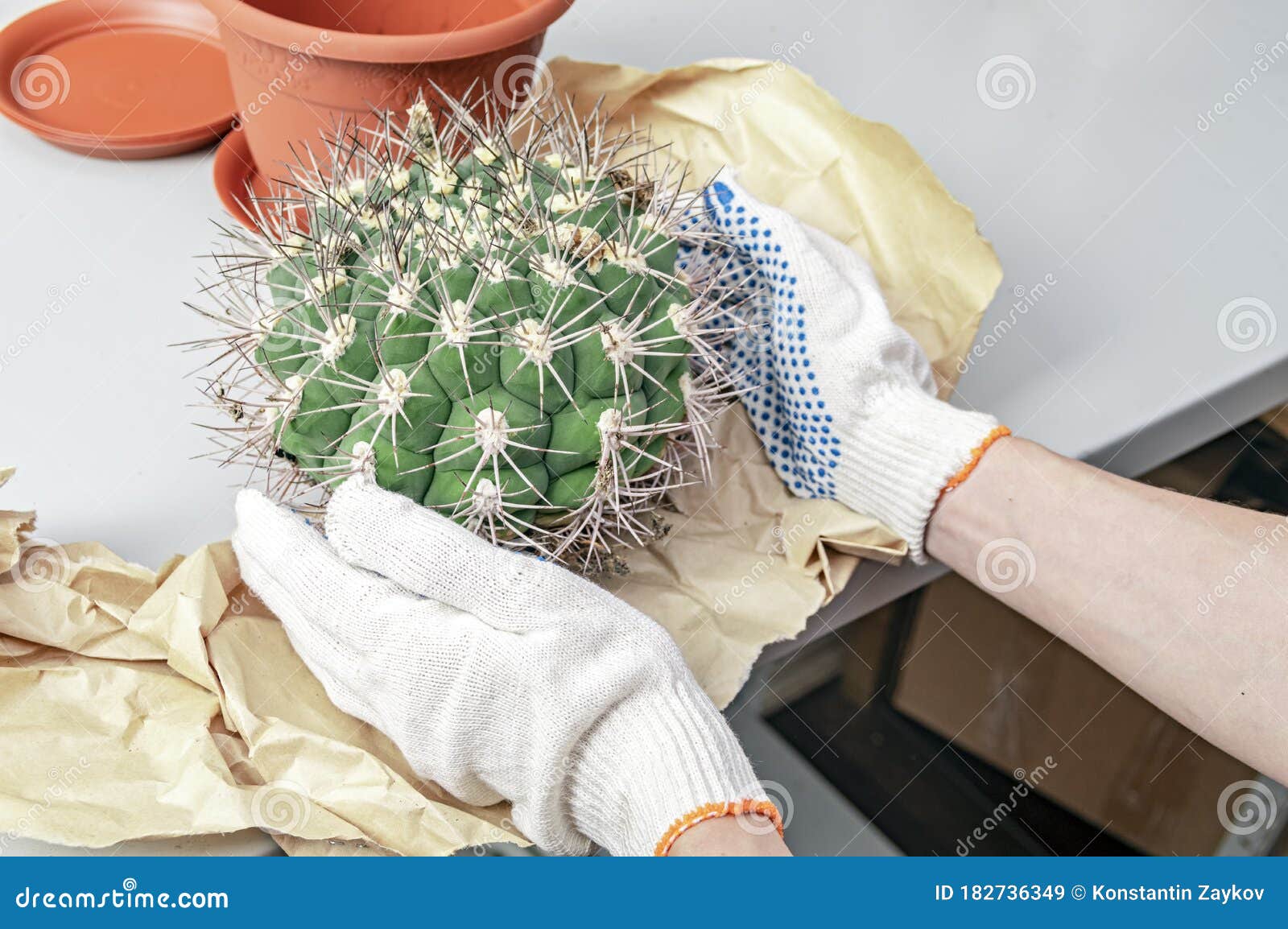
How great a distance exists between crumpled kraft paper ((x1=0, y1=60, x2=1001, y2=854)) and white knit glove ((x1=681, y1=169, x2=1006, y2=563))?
0.08 feet

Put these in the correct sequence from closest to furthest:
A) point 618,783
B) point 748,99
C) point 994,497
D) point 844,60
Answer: point 618,783 → point 994,497 → point 748,99 → point 844,60

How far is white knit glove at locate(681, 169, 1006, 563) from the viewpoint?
2.04ft

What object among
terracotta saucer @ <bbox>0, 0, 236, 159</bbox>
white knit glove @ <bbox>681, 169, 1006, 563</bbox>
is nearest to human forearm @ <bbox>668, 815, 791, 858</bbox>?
white knit glove @ <bbox>681, 169, 1006, 563</bbox>

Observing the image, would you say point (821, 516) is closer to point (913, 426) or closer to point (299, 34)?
point (913, 426)

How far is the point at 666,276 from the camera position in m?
0.54

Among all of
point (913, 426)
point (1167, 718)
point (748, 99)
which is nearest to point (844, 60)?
point (748, 99)

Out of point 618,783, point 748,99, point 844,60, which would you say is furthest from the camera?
point 844,60

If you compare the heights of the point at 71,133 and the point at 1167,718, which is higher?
the point at 1167,718

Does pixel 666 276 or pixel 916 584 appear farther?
pixel 916 584

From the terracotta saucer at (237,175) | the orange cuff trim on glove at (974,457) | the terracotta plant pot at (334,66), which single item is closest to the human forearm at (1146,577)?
the orange cuff trim on glove at (974,457)

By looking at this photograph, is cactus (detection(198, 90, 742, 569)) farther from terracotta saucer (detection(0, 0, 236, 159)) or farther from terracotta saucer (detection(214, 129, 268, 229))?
terracotta saucer (detection(0, 0, 236, 159))

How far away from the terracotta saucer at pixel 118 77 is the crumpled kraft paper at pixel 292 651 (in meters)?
0.28

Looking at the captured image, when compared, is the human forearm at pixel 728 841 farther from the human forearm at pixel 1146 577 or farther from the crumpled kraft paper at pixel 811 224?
the human forearm at pixel 1146 577

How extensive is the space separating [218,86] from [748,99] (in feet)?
1.31
